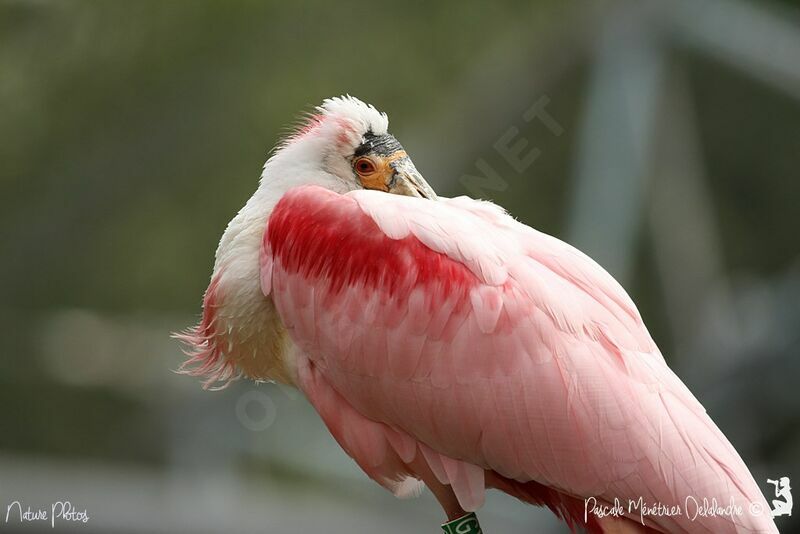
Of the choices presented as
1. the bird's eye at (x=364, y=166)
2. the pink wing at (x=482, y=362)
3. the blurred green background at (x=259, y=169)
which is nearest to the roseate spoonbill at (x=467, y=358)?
the pink wing at (x=482, y=362)

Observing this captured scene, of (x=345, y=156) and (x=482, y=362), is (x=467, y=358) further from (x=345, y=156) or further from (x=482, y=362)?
(x=345, y=156)

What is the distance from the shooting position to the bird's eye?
3.95m

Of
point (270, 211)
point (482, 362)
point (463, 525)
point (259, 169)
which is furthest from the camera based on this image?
point (259, 169)

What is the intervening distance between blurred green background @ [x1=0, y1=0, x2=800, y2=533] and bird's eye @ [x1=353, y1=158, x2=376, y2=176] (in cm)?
456

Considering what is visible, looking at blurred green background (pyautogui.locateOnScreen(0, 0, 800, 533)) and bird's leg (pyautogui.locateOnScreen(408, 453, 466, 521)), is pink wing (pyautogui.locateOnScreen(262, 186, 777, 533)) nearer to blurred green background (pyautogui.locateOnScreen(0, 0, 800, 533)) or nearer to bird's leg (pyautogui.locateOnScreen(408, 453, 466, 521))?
bird's leg (pyautogui.locateOnScreen(408, 453, 466, 521))

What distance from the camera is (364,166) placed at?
3965mm

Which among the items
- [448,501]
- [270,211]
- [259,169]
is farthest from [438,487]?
[259,169]

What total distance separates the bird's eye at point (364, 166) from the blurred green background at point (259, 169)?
456 centimetres

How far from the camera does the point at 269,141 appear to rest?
1243 cm

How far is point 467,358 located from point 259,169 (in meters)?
8.77

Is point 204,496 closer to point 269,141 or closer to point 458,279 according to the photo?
point 269,141

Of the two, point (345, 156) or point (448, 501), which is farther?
point (345, 156)

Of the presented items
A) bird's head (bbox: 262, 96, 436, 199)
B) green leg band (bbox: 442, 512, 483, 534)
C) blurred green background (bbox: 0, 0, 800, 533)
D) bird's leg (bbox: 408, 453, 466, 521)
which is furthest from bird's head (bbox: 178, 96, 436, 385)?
blurred green background (bbox: 0, 0, 800, 533)

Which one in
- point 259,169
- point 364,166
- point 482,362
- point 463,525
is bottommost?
point 463,525
